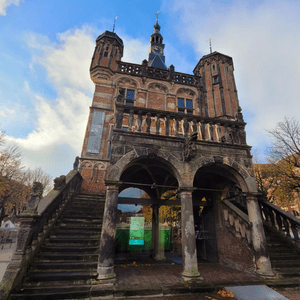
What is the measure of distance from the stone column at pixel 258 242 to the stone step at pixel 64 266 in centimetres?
553

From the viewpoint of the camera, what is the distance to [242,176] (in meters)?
6.98

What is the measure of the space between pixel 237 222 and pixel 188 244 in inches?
130

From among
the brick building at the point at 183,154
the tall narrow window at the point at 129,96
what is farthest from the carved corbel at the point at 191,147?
the tall narrow window at the point at 129,96

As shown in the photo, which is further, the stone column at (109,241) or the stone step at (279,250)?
the stone step at (279,250)

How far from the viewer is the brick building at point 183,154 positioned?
6.07m

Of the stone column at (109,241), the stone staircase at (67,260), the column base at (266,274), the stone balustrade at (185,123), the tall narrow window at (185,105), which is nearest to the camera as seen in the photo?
the stone staircase at (67,260)

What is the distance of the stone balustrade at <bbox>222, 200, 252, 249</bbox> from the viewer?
7.01m

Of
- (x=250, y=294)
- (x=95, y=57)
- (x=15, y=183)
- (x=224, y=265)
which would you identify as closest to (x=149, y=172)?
(x=224, y=265)

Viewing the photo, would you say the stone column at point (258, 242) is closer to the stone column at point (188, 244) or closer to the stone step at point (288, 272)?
the stone step at point (288, 272)

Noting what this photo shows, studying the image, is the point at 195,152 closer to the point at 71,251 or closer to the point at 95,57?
the point at 71,251

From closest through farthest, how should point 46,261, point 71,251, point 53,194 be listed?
point 46,261 → point 71,251 → point 53,194

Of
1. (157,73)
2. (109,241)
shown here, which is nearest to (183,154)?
(109,241)

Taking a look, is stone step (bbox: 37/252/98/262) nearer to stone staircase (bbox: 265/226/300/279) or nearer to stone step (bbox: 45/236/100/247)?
stone step (bbox: 45/236/100/247)

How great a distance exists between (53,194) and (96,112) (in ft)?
27.4
